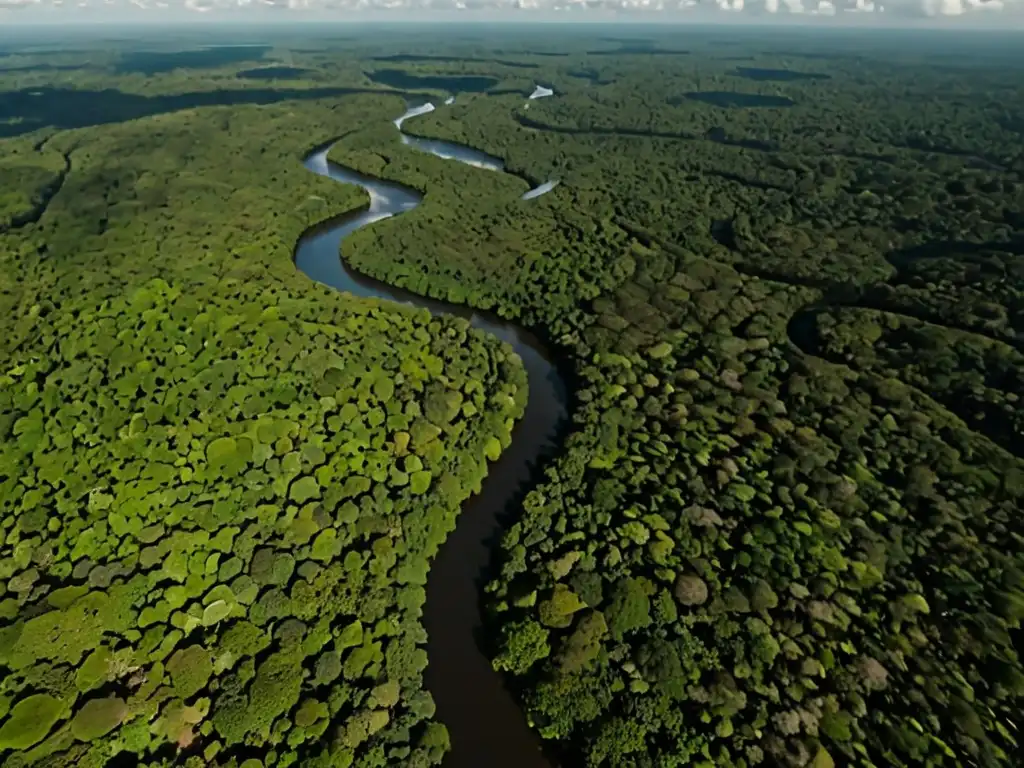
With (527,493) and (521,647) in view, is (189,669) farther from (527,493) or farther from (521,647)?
(527,493)

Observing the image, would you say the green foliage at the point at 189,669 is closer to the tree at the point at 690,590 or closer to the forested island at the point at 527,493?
the forested island at the point at 527,493

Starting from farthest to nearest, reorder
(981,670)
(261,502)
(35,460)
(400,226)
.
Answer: (400,226)
(35,460)
(261,502)
(981,670)

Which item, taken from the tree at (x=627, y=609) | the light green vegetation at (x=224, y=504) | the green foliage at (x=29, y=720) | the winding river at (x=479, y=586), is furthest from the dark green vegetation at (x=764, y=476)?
the green foliage at (x=29, y=720)

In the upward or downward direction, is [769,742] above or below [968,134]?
below

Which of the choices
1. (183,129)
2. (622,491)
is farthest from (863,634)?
(183,129)

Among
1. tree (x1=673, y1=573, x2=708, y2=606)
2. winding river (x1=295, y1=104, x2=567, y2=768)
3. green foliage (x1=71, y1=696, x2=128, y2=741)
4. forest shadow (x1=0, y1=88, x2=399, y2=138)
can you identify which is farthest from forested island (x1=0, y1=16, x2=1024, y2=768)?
forest shadow (x1=0, y1=88, x2=399, y2=138)

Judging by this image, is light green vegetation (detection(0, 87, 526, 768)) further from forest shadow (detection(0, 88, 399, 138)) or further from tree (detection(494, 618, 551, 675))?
forest shadow (detection(0, 88, 399, 138))

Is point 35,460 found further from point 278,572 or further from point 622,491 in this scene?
point 622,491
